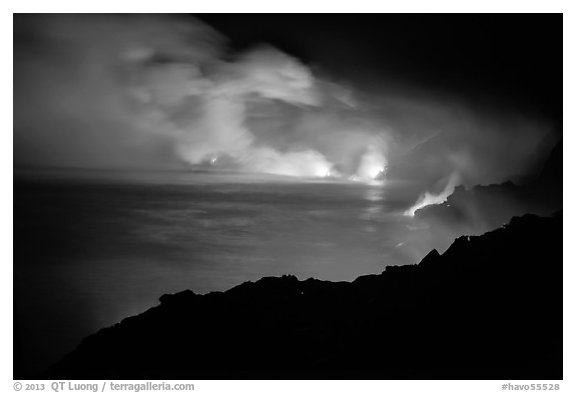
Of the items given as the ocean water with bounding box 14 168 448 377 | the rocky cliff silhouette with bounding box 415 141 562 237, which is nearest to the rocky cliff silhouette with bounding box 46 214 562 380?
the ocean water with bounding box 14 168 448 377

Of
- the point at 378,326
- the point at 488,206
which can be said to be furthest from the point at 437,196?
the point at 378,326

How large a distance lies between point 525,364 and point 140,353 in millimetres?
5633

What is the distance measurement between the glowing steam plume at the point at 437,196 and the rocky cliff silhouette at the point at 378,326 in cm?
125

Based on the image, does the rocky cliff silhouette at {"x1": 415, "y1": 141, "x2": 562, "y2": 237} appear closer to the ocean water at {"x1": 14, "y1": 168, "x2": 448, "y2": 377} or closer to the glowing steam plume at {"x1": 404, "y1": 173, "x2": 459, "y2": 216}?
the glowing steam plume at {"x1": 404, "y1": 173, "x2": 459, "y2": 216}

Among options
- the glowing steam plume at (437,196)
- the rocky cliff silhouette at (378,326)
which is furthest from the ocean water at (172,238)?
the rocky cliff silhouette at (378,326)

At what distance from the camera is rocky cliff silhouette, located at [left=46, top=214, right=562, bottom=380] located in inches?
213

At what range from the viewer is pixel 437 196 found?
7.34m

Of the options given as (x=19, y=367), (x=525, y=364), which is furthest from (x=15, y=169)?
(x=525, y=364)

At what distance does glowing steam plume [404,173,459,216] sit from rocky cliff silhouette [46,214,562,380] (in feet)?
4.11

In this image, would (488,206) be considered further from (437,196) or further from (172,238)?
(172,238)

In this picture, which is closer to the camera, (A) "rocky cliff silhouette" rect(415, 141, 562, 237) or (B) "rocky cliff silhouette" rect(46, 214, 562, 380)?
(B) "rocky cliff silhouette" rect(46, 214, 562, 380)

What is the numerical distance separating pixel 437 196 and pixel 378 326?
9.68ft

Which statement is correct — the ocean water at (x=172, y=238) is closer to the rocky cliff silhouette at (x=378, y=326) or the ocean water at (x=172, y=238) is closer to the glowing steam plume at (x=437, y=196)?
the glowing steam plume at (x=437, y=196)

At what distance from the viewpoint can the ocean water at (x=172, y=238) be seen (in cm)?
A: 667
